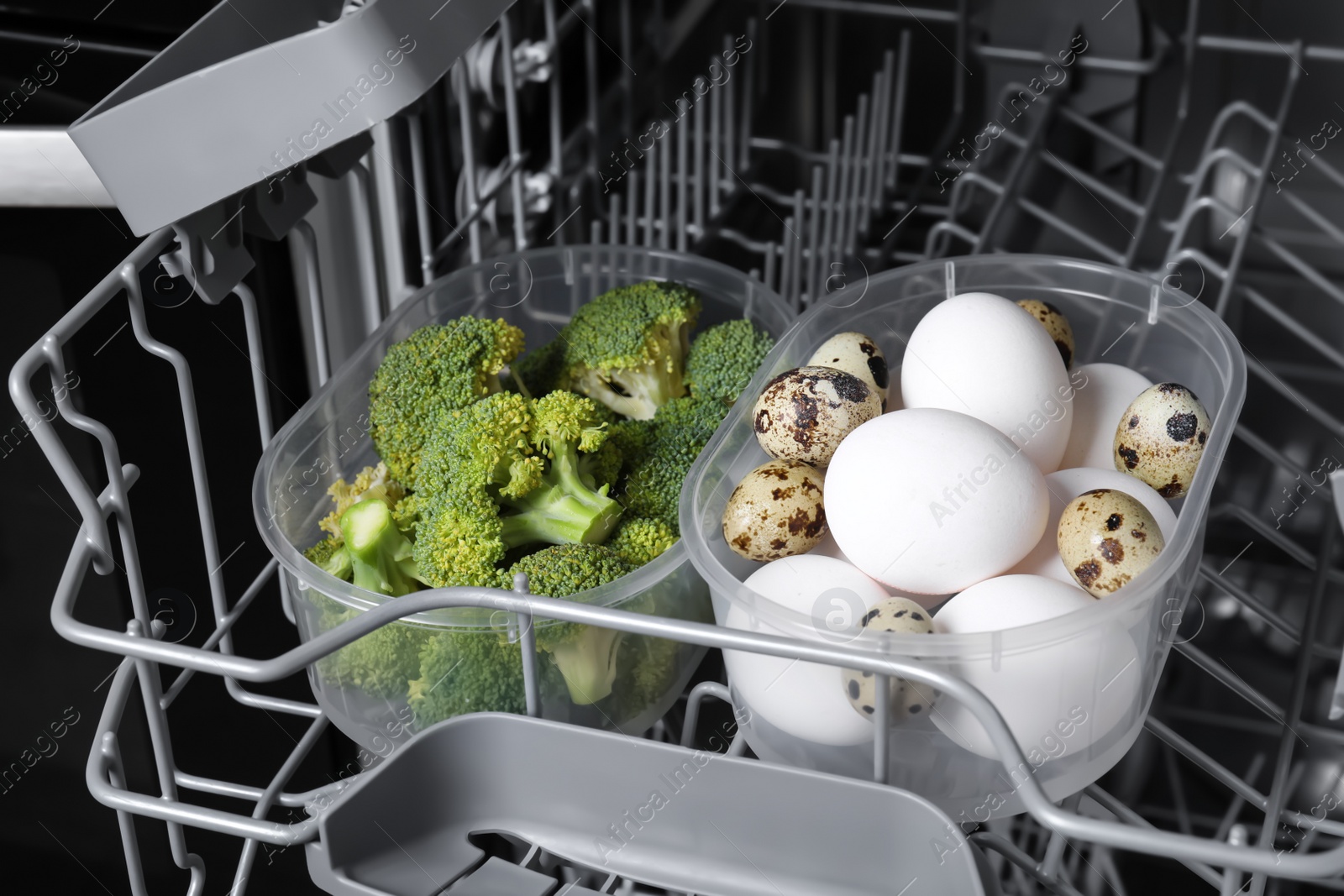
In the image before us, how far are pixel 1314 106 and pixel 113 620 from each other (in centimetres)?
106

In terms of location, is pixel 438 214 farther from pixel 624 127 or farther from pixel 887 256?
pixel 887 256

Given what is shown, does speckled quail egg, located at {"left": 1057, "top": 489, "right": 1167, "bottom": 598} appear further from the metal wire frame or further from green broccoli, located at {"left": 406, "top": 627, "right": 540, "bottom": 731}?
green broccoli, located at {"left": 406, "top": 627, "right": 540, "bottom": 731}

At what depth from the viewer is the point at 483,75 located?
35.9 inches

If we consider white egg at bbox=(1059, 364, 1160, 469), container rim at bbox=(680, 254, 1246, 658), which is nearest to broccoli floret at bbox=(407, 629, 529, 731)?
container rim at bbox=(680, 254, 1246, 658)

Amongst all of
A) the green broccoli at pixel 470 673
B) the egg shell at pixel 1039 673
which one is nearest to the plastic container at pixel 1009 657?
the egg shell at pixel 1039 673

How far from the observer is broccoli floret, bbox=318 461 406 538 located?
2.30 feet

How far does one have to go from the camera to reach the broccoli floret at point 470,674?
24.2 inches

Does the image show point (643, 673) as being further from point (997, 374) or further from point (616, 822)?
point (997, 374)

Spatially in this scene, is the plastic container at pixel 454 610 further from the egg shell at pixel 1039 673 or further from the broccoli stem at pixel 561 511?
the egg shell at pixel 1039 673

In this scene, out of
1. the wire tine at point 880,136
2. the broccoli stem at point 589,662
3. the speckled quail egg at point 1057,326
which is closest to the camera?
the broccoli stem at point 589,662

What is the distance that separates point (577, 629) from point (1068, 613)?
22 cm

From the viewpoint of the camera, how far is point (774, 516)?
0.61 meters

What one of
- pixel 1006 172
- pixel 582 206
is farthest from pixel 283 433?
pixel 1006 172

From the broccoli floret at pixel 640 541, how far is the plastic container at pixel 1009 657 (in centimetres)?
5
